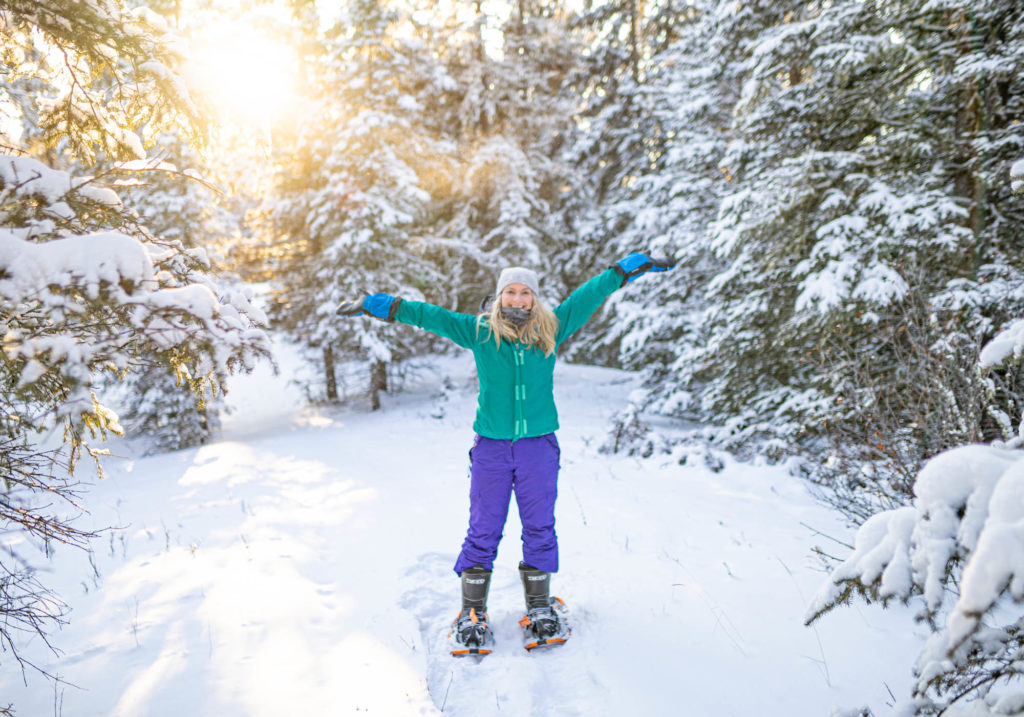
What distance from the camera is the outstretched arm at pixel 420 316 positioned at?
12.3 feet

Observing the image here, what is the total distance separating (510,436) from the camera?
364 cm

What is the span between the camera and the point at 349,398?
15.5m

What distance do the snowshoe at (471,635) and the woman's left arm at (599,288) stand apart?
214 cm

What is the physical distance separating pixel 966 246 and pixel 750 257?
2.64 meters

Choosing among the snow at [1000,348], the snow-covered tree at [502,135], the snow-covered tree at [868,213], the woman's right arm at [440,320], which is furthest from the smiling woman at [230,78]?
the snow-covered tree at [502,135]

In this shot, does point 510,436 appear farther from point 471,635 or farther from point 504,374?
point 471,635

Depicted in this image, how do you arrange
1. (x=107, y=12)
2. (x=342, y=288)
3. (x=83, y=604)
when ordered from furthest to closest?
(x=342, y=288)
(x=83, y=604)
(x=107, y=12)

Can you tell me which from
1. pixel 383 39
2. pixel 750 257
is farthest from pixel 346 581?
pixel 383 39

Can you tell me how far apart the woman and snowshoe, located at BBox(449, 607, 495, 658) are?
0.4 inches

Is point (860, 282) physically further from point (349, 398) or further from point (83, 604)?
point (349, 398)

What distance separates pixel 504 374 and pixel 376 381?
35.8 feet

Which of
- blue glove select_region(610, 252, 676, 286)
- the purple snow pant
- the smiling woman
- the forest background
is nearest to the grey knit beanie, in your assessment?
blue glove select_region(610, 252, 676, 286)

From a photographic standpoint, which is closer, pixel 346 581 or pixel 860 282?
pixel 346 581

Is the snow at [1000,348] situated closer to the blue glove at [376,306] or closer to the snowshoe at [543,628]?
the snowshoe at [543,628]
